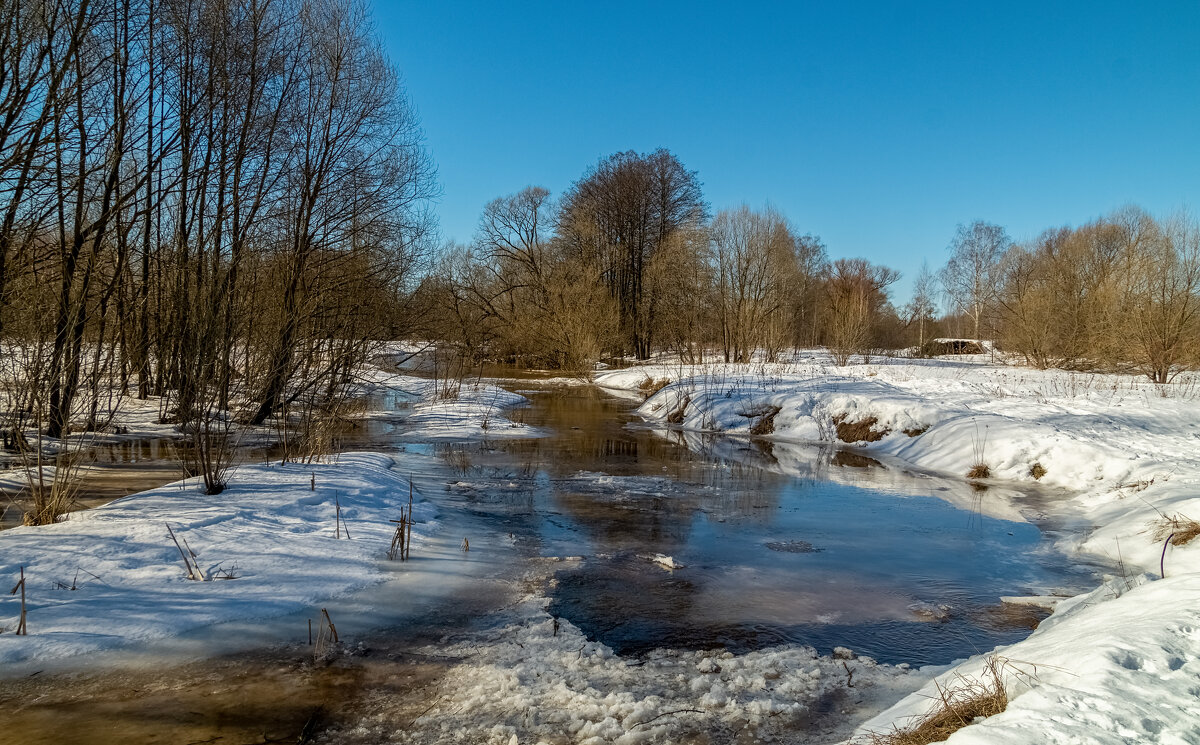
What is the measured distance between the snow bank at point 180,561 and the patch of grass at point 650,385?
56.5 ft

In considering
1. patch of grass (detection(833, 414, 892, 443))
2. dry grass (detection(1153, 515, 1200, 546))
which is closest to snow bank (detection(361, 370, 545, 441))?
patch of grass (detection(833, 414, 892, 443))

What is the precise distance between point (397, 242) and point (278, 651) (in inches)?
436

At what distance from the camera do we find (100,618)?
4.29m

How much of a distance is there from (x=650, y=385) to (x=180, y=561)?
20.9 meters

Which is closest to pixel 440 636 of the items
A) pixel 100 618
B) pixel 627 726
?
pixel 627 726

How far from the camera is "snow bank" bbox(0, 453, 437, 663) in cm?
425

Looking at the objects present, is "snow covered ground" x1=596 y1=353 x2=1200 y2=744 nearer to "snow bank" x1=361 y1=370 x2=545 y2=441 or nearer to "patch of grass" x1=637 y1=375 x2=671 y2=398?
"patch of grass" x1=637 y1=375 x2=671 y2=398

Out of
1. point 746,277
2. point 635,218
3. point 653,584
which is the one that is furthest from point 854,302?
point 653,584

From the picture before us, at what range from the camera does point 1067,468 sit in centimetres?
1019

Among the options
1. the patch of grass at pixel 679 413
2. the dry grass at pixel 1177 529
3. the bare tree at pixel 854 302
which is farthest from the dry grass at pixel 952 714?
the bare tree at pixel 854 302

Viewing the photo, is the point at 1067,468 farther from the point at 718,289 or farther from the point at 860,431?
the point at 718,289

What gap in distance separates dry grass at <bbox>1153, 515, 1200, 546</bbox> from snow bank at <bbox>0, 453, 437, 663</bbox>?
6534mm

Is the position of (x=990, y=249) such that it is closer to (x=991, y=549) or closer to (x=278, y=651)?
(x=991, y=549)

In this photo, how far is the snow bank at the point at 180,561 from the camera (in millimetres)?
4246
